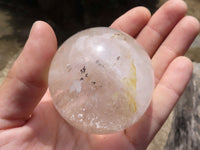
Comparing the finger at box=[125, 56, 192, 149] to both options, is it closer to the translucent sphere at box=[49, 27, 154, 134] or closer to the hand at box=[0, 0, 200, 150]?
the hand at box=[0, 0, 200, 150]

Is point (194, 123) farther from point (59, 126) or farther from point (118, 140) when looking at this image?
point (59, 126)

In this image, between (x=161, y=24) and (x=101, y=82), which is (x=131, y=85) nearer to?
(x=101, y=82)

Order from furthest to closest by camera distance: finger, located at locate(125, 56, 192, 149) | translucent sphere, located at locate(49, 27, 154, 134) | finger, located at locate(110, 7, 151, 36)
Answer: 1. finger, located at locate(110, 7, 151, 36)
2. finger, located at locate(125, 56, 192, 149)
3. translucent sphere, located at locate(49, 27, 154, 134)

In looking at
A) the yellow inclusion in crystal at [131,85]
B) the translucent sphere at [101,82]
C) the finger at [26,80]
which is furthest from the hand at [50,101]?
the yellow inclusion in crystal at [131,85]

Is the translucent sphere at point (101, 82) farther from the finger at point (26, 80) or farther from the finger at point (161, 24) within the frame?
the finger at point (161, 24)

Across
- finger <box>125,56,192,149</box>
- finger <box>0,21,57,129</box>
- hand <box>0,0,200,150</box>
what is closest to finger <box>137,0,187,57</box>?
hand <box>0,0,200,150</box>

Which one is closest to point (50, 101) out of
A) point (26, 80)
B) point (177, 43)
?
point (26, 80)
